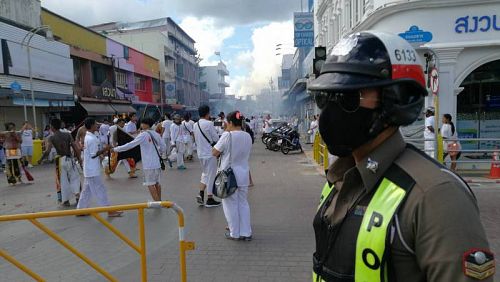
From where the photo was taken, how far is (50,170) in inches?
565

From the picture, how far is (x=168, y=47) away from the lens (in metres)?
51.1

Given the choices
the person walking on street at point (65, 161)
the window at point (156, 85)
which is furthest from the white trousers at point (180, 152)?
the window at point (156, 85)

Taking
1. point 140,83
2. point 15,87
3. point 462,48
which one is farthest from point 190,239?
point 140,83

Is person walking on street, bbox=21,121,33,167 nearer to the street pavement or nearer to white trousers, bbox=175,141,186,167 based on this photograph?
the street pavement

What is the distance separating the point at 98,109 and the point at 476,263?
1142 inches

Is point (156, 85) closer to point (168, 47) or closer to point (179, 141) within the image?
point (168, 47)

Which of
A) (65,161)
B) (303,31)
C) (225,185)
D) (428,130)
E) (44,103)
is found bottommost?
(225,185)

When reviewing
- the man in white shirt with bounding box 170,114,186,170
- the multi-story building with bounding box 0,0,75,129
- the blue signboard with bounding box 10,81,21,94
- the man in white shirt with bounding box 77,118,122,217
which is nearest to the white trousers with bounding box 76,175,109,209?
the man in white shirt with bounding box 77,118,122,217

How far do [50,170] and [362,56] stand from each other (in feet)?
49.8

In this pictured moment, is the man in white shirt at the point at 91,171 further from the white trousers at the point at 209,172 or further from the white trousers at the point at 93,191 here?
the white trousers at the point at 209,172

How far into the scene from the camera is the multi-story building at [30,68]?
726 inches

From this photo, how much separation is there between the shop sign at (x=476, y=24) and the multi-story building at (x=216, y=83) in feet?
253

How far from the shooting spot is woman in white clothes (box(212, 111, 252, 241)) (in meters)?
5.58

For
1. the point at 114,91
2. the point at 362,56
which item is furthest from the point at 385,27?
the point at 114,91
